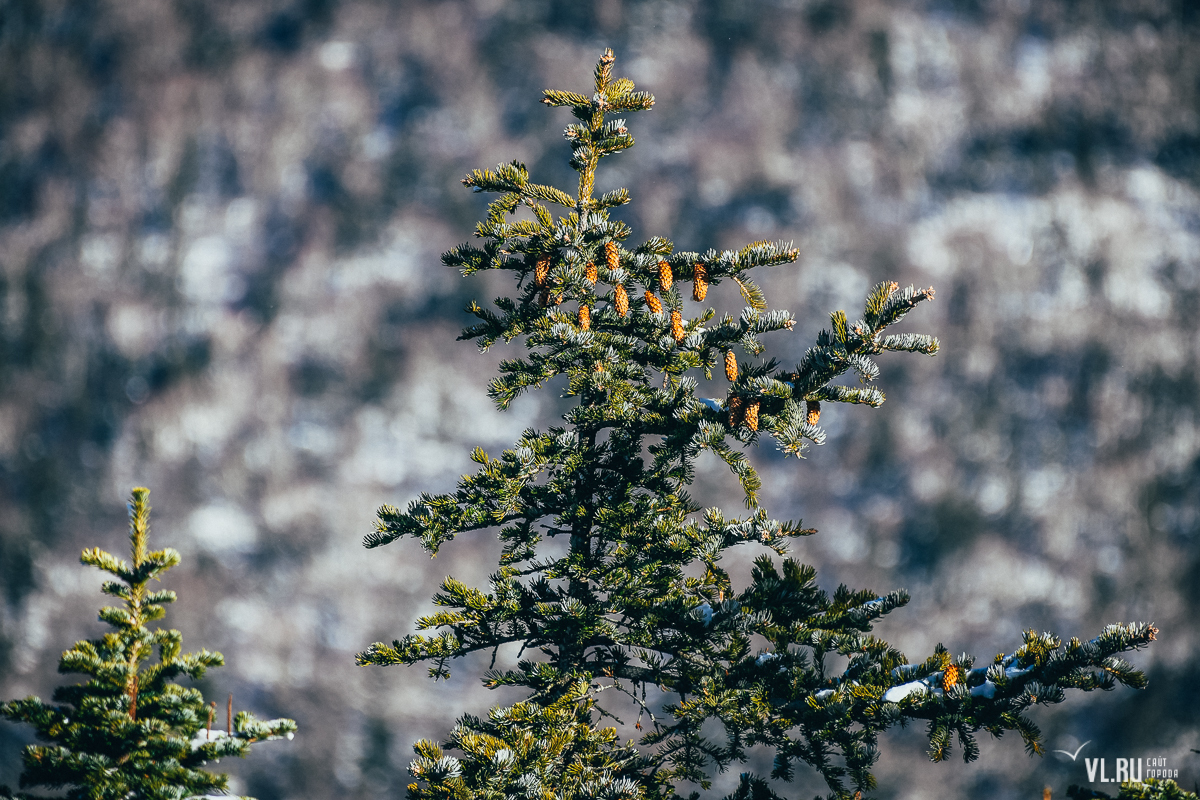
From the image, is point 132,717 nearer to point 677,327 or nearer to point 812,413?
point 677,327

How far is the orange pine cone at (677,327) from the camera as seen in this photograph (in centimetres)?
611

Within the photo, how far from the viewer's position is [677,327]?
6133 mm

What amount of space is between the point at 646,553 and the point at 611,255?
220 cm

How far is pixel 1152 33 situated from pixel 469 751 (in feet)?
388

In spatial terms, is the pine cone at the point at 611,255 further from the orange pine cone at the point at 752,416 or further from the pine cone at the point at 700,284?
the orange pine cone at the point at 752,416

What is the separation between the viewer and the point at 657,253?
22.1 ft

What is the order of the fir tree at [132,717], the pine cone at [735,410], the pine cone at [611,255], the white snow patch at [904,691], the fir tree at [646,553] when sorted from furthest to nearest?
the pine cone at [611,255] → the pine cone at [735,410] → the fir tree at [132,717] → the fir tree at [646,553] → the white snow patch at [904,691]

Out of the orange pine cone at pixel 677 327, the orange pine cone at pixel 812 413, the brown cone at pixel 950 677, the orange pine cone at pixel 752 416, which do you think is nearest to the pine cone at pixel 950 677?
the brown cone at pixel 950 677

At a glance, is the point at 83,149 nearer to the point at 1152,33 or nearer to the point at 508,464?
the point at 508,464

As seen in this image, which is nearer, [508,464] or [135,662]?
[135,662]

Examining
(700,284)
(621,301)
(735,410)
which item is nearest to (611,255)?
(621,301)

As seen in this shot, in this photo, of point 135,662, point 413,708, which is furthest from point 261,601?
point 135,662

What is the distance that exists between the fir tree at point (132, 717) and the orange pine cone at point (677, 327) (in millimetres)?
3718

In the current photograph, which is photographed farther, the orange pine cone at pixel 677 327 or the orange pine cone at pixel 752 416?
the orange pine cone at pixel 677 327
